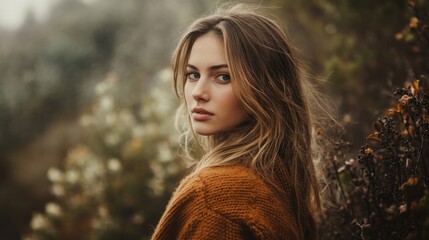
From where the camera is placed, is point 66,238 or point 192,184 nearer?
point 192,184

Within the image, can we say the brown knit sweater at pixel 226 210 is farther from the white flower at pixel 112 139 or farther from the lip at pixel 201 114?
the white flower at pixel 112 139

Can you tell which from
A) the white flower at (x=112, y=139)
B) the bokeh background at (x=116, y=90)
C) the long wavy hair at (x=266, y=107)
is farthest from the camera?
the white flower at (x=112, y=139)

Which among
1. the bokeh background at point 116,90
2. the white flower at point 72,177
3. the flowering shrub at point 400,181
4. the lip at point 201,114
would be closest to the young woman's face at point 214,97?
the lip at point 201,114

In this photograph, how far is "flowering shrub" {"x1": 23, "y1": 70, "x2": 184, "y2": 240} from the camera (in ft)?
17.0

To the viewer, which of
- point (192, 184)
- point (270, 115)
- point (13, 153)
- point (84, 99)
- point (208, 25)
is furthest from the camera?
point (84, 99)

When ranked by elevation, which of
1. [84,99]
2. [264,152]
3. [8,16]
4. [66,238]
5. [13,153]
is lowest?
[66,238]

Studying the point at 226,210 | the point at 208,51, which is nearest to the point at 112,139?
the point at 208,51

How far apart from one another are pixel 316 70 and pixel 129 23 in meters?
6.58

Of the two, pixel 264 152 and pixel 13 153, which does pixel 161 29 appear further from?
pixel 264 152

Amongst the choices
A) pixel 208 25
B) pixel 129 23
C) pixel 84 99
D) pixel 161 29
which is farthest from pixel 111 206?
pixel 129 23

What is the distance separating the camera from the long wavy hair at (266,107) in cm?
182

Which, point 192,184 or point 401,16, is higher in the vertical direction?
point 401,16

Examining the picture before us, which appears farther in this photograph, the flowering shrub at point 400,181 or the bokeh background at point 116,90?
the bokeh background at point 116,90

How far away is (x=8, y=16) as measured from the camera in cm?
1150
